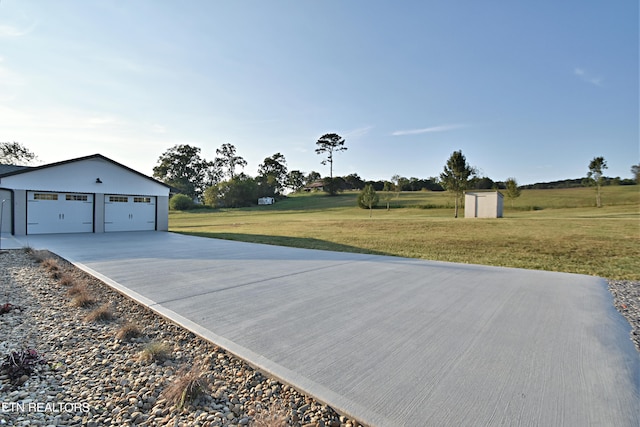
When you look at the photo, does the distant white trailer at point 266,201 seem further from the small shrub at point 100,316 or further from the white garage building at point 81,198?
the small shrub at point 100,316

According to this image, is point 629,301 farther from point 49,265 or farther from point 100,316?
point 49,265

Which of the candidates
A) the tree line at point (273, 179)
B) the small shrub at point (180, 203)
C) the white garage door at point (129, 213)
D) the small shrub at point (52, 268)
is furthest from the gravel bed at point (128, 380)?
the small shrub at point (180, 203)

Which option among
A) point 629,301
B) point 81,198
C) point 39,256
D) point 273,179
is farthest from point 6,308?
point 273,179

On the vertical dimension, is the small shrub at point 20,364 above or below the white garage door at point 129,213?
below

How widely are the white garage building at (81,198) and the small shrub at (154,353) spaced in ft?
47.8

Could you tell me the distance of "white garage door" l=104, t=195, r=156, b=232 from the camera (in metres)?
14.8

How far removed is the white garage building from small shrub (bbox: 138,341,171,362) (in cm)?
1457

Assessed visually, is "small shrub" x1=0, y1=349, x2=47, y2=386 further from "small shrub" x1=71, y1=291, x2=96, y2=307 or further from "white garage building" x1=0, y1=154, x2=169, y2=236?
"white garage building" x1=0, y1=154, x2=169, y2=236

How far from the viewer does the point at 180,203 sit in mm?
45625

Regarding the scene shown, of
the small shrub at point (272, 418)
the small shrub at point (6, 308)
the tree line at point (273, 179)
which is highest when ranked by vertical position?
the tree line at point (273, 179)

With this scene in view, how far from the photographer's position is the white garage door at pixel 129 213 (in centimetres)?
1481

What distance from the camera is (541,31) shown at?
10.6 m

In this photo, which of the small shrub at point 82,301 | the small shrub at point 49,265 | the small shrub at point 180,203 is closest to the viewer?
the small shrub at point 82,301

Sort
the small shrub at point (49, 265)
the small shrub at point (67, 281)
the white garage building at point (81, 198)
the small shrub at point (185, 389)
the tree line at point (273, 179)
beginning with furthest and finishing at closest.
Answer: the tree line at point (273, 179) → the white garage building at point (81, 198) → the small shrub at point (49, 265) → the small shrub at point (67, 281) → the small shrub at point (185, 389)
